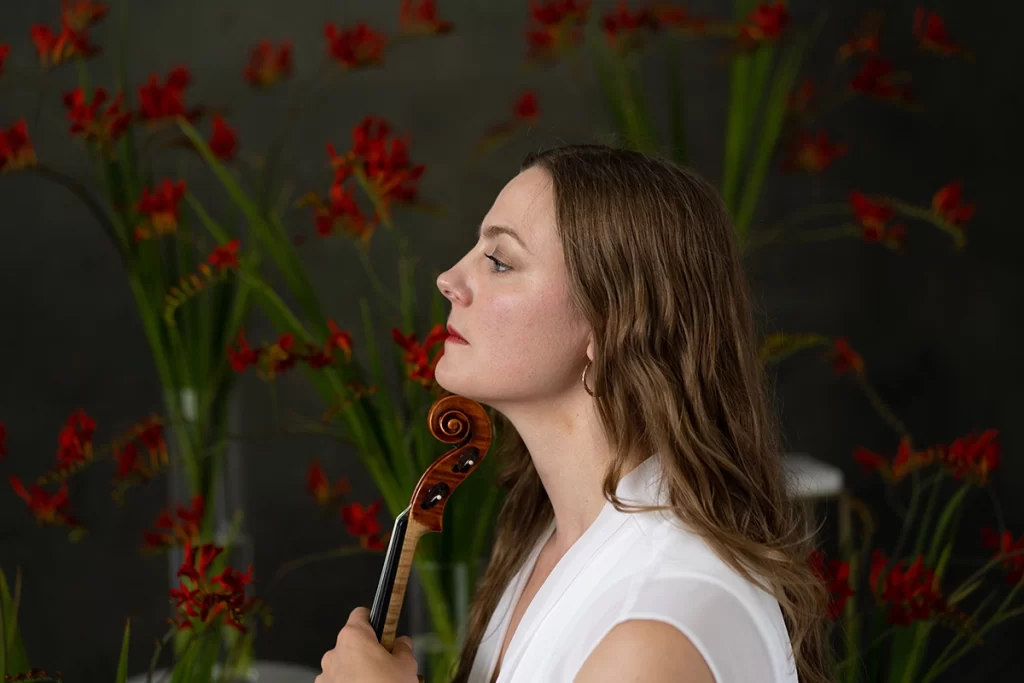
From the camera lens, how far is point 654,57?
8.96ft

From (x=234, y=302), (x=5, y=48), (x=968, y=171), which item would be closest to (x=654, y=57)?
(x=968, y=171)

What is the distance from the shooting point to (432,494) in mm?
1359

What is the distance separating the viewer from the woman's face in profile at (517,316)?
1.33m

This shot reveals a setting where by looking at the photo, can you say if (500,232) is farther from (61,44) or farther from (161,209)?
(61,44)

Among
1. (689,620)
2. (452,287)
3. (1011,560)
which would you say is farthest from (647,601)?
(1011,560)

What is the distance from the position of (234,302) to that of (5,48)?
494mm

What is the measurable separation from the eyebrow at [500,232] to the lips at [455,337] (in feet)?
0.37

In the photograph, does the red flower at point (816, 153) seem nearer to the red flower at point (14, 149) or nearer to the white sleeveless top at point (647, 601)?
the white sleeveless top at point (647, 601)

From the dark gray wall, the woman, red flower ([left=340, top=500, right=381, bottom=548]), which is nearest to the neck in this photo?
the woman

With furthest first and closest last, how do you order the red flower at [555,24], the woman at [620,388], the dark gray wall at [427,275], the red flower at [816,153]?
1. the dark gray wall at [427,275]
2. the red flower at [816,153]
3. the red flower at [555,24]
4. the woman at [620,388]

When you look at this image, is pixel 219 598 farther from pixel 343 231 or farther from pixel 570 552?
pixel 343 231

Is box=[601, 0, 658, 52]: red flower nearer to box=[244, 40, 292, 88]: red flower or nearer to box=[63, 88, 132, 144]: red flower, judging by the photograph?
box=[244, 40, 292, 88]: red flower

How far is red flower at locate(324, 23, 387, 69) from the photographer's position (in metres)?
1.75

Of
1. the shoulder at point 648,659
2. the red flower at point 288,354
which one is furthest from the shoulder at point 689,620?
the red flower at point 288,354
